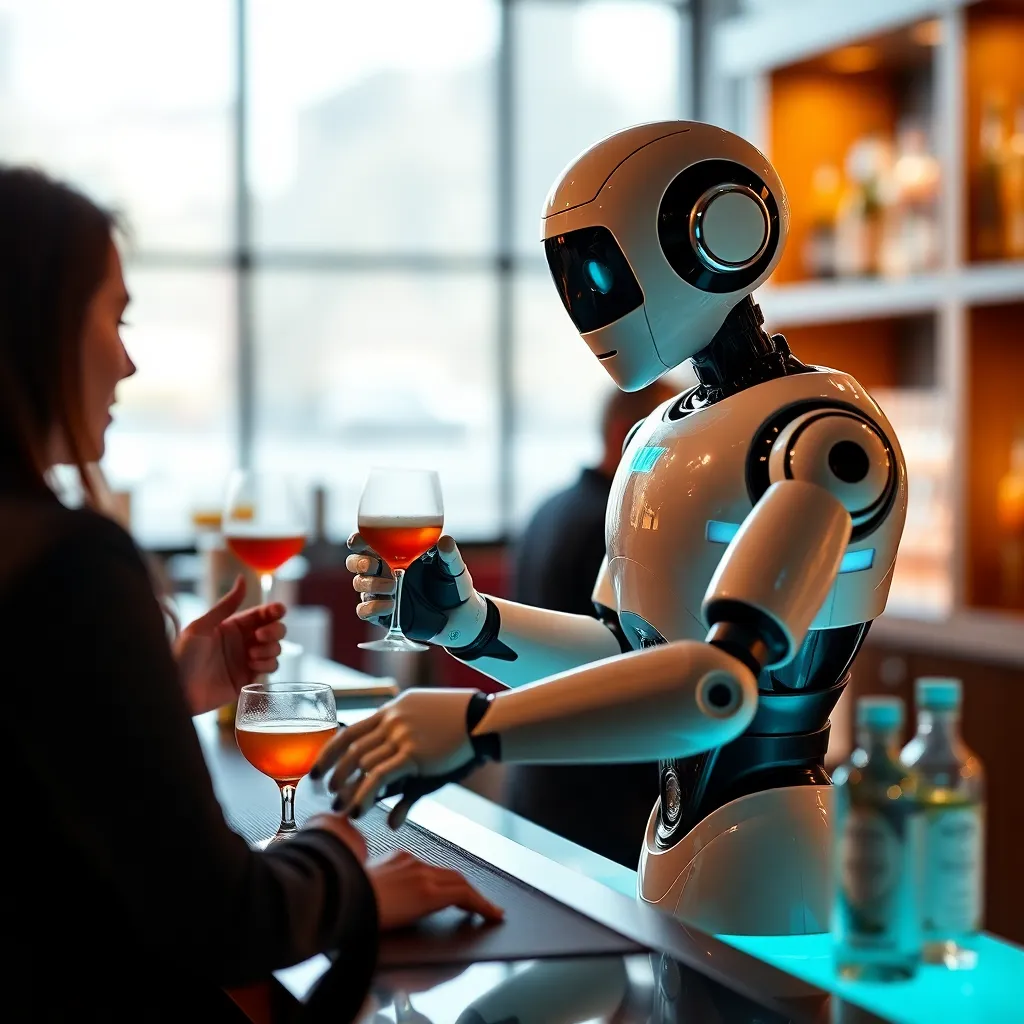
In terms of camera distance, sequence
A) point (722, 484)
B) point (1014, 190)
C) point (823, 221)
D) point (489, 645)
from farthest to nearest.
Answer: point (823, 221), point (1014, 190), point (489, 645), point (722, 484)

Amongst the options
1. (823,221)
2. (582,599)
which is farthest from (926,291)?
(582,599)

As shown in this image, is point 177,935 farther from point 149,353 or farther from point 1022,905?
point 149,353

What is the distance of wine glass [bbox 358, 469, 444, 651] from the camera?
1.40 metres

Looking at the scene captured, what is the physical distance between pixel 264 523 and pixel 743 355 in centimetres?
87

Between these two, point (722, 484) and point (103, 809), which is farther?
point (722, 484)

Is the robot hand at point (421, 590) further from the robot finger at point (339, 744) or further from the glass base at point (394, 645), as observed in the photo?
the robot finger at point (339, 744)

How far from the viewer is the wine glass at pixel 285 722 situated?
118 centimetres

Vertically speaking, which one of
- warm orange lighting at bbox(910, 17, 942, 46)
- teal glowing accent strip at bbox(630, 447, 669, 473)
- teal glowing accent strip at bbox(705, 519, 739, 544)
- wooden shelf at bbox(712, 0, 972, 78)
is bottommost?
teal glowing accent strip at bbox(705, 519, 739, 544)

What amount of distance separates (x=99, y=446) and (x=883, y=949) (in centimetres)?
68

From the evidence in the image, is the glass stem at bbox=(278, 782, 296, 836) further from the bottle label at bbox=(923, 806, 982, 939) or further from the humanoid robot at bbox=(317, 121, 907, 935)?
the bottle label at bbox=(923, 806, 982, 939)

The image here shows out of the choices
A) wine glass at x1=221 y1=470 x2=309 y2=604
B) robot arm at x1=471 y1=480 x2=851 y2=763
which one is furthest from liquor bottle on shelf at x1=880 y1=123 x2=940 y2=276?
robot arm at x1=471 y1=480 x2=851 y2=763

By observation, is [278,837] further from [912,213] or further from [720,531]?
[912,213]

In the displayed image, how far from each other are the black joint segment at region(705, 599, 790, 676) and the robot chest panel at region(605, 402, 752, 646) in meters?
0.19

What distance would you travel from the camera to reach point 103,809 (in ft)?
2.90
